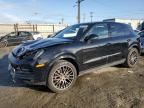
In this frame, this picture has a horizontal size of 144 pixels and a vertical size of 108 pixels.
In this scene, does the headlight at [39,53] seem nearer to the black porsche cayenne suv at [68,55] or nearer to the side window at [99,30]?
the black porsche cayenne suv at [68,55]

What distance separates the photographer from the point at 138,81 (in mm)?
6367

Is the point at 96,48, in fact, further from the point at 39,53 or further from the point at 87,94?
the point at 39,53

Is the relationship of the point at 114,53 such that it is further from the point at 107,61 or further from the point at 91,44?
the point at 91,44

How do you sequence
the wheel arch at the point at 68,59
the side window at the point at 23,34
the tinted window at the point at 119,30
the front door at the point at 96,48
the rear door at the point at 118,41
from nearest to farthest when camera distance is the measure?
the wheel arch at the point at 68,59 < the front door at the point at 96,48 < the rear door at the point at 118,41 < the tinted window at the point at 119,30 < the side window at the point at 23,34

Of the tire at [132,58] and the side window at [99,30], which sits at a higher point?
the side window at [99,30]

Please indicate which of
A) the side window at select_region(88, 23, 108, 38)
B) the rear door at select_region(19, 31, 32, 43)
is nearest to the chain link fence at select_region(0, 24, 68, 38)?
the rear door at select_region(19, 31, 32, 43)

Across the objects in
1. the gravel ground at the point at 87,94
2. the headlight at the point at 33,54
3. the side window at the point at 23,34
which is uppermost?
the headlight at the point at 33,54

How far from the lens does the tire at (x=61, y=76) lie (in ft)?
18.2

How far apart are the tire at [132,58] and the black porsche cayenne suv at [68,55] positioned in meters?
0.38

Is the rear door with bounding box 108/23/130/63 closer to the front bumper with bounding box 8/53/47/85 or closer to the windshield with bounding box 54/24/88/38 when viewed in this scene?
the windshield with bounding box 54/24/88/38

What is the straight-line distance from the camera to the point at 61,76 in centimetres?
580

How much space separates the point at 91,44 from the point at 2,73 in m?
3.42

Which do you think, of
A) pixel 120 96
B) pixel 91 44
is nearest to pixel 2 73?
pixel 91 44

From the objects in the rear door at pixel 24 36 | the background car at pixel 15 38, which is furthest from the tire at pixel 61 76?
the rear door at pixel 24 36
